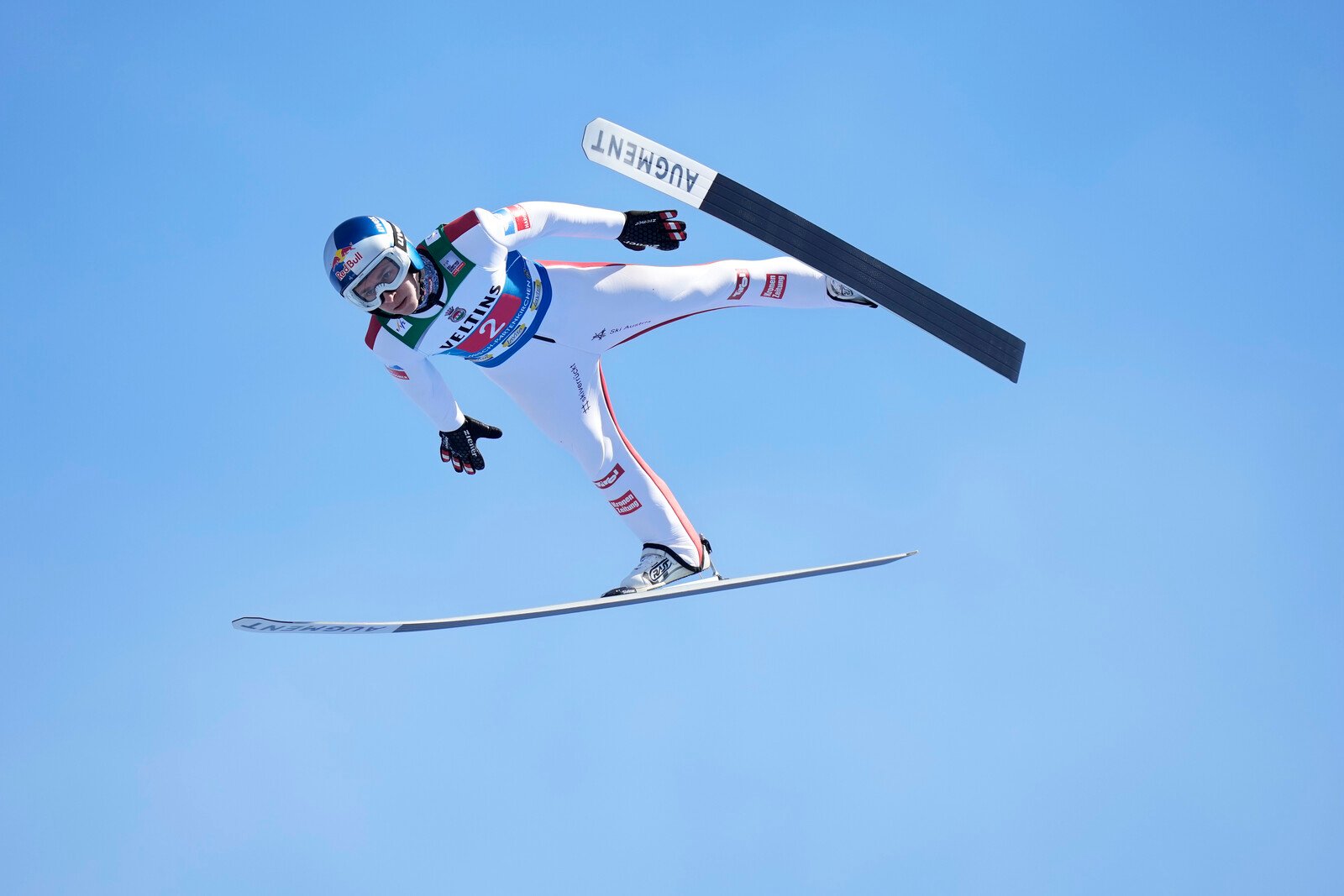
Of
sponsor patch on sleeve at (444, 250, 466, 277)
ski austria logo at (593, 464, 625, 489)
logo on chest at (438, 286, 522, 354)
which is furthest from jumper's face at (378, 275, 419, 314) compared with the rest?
ski austria logo at (593, 464, 625, 489)

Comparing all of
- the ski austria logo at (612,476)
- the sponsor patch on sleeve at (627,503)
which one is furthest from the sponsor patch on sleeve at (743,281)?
the sponsor patch on sleeve at (627,503)

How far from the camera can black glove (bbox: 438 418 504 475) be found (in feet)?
25.6

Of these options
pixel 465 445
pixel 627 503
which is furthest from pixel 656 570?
pixel 465 445

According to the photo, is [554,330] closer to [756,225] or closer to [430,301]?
[430,301]

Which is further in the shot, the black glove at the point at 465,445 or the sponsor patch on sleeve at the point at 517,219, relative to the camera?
the black glove at the point at 465,445

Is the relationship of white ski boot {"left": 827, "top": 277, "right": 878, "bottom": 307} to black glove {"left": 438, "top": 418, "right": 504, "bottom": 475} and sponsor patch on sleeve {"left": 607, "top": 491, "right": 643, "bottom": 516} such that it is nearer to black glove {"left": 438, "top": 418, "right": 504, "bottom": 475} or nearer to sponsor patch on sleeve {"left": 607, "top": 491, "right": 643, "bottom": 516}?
sponsor patch on sleeve {"left": 607, "top": 491, "right": 643, "bottom": 516}

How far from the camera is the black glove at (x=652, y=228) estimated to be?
730 cm

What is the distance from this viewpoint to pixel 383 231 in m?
6.73

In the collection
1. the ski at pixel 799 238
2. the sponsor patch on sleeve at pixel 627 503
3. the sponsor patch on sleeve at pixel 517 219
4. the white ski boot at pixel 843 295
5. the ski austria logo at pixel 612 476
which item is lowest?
the sponsor patch on sleeve at pixel 627 503

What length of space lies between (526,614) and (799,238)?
2713 mm

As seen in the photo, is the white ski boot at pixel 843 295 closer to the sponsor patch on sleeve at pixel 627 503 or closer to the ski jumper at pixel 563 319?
the ski jumper at pixel 563 319

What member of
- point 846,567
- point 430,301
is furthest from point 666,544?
point 430,301

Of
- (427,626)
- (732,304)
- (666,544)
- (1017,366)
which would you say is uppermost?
(732,304)

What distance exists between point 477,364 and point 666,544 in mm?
1617
